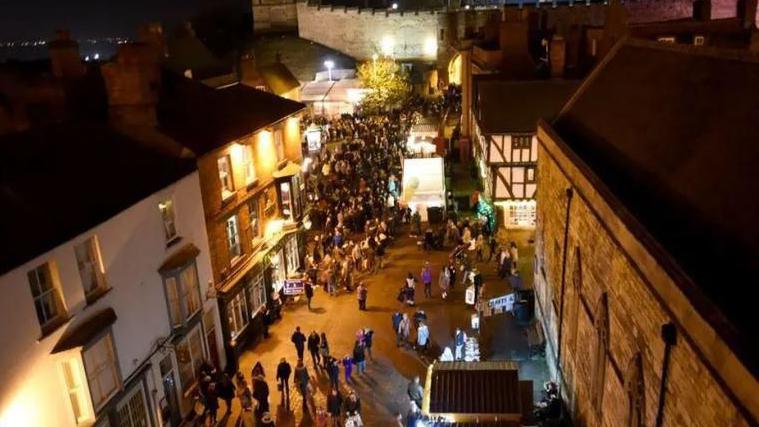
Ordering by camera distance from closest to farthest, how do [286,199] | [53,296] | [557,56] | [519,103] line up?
[53,296] → [286,199] → [519,103] → [557,56]

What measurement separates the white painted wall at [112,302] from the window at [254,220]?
3230 mm

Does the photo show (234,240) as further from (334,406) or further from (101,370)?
(101,370)

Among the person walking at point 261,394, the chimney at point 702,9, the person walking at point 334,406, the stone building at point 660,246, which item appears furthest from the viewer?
the chimney at point 702,9

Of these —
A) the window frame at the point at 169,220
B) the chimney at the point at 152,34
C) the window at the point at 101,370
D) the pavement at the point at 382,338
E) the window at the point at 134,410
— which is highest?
the chimney at the point at 152,34

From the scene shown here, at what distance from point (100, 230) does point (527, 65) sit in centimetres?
2841

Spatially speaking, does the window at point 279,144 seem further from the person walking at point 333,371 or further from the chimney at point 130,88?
the person walking at point 333,371

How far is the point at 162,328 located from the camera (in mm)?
16797

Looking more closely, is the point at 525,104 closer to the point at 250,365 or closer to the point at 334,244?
the point at 334,244

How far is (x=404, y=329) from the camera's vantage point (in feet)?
67.8

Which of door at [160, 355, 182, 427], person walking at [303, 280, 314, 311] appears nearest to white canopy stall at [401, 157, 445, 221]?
person walking at [303, 280, 314, 311]

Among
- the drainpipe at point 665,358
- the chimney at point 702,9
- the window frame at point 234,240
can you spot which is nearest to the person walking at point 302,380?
the window frame at point 234,240

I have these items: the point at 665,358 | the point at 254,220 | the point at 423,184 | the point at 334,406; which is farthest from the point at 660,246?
the point at 423,184

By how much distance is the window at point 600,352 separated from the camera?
464 inches

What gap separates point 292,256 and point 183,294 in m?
9.02
